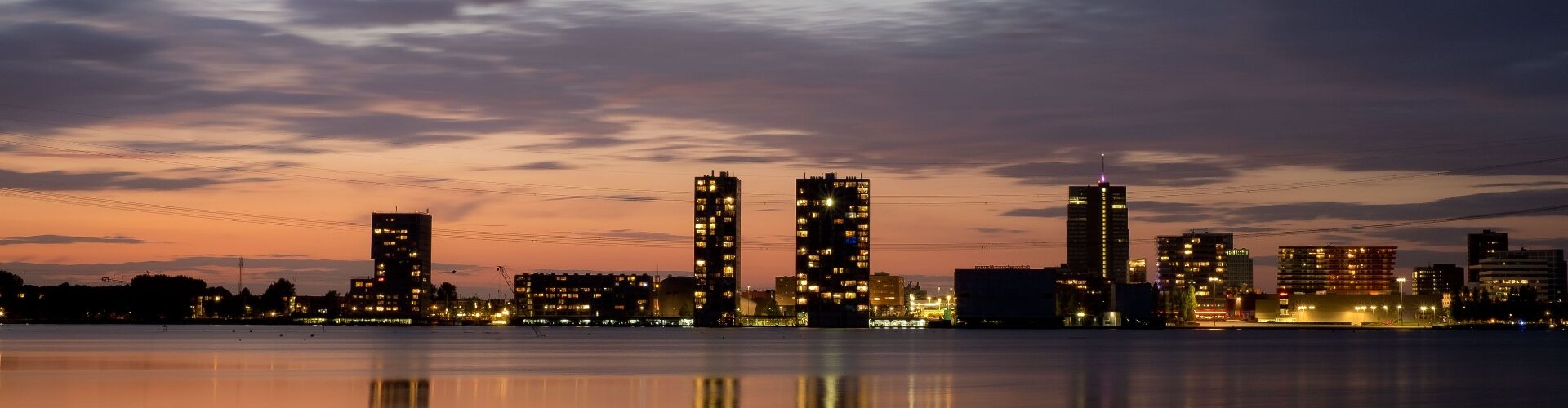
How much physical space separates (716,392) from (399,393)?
1457 centimetres

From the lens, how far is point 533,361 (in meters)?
130

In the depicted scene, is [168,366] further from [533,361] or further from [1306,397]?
[1306,397]

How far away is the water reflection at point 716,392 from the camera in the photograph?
7094 cm

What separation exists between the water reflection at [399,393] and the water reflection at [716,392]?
11520mm

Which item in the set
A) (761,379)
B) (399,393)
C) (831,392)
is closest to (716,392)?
(831,392)

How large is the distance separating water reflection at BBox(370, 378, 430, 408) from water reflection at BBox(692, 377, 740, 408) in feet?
37.8

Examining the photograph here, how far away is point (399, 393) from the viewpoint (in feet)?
256

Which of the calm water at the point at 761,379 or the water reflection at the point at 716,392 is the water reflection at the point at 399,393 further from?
the water reflection at the point at 716,392

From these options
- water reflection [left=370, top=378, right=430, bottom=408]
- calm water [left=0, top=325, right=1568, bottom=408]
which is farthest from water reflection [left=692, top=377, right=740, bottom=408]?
water reflection [left=370, top=378, right=430, bottom=408]

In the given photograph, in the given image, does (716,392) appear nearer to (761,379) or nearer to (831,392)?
(831,392)

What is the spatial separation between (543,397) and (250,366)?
41.8 metres

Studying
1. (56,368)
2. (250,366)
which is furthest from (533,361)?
(56,368)

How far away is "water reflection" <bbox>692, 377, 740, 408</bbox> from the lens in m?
70.9

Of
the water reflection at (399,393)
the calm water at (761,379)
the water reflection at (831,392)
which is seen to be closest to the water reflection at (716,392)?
the calm water at (761,379)
